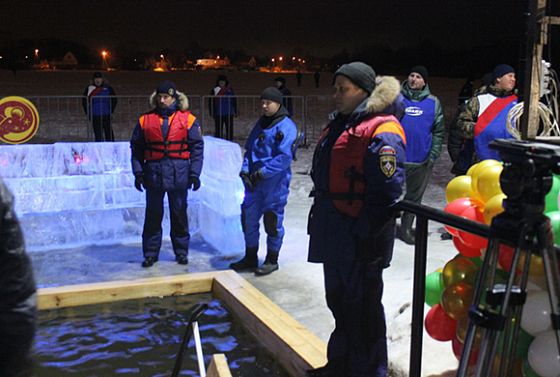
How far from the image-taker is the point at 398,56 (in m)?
69.6

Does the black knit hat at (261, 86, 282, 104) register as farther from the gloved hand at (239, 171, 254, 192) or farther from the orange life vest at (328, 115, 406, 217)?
the orange life vest at (328, 115, 406, 217)

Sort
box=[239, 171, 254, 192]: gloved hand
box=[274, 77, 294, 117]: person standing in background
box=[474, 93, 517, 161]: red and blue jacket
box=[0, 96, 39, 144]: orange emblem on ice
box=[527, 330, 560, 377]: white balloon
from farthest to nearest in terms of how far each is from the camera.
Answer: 1. box=[274, 77, 294, 117]: person standing in background
2. box=[0, 96, 39, 144]: orange emblem on ice
3. box=[474, 93, 517, 161]: red and blue jacket
4. box=[239, 171, 254, 192]: gloved hand
5. box=[527, 330, 560, 377]: white balloon

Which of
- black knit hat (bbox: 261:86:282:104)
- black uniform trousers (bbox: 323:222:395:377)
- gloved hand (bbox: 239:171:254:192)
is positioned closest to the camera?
black uniform trousers (bbox: 323:222:395:377)

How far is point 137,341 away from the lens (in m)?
4.74

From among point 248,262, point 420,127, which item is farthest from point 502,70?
point 248,262

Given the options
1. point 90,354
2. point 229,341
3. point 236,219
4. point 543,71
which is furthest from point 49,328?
point 543,71

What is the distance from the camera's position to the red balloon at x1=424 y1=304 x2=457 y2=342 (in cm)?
333

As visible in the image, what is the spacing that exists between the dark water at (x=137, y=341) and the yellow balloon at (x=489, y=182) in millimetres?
1812

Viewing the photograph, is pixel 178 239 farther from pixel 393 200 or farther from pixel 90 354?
pixel 393 200

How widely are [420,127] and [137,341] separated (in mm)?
3886

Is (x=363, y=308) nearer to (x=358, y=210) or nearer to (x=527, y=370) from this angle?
(x=358, y=210)

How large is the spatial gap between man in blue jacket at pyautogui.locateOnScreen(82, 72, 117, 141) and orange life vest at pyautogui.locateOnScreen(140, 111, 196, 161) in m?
8.32

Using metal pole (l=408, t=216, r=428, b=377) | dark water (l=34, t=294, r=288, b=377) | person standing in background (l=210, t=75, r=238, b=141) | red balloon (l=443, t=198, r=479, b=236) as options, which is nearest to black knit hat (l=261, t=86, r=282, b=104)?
dark water (l=34, t=294, r=288, b=377)

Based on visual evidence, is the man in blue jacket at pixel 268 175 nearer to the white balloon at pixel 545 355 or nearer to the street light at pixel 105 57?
the white balloon at pixel 545 355
